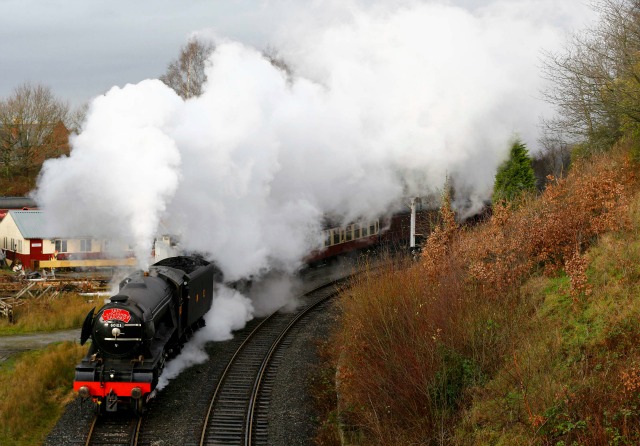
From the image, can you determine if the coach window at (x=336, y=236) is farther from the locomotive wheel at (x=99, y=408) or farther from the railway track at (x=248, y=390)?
the locomotive wheel at (x=99, y=408)

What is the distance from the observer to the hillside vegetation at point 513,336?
8766 mm

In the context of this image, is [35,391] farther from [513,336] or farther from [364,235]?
[364,235]

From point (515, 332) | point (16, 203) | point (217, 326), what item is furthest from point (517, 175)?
point (16, 203)

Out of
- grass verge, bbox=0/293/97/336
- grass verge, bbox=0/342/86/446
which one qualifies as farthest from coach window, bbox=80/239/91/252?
grass verge, bbox=0/342/86/446

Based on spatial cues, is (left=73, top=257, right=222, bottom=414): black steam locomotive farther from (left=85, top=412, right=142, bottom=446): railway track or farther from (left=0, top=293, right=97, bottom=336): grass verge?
(left=0, top=293, right=97, bottom=336): grass verge

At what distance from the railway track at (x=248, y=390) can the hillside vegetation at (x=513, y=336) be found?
6.11 ft

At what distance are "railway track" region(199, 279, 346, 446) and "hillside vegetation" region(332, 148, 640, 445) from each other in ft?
6.11

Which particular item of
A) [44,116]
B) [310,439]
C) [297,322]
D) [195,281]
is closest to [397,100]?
[297,322]

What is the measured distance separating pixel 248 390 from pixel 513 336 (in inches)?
251

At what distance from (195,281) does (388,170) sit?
34.9 ft

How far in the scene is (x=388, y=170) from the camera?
24375 millimetres

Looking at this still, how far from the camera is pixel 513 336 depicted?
11023mm

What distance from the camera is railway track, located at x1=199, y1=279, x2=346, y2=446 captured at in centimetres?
1241

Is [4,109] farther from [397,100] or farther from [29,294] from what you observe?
[397,100]
